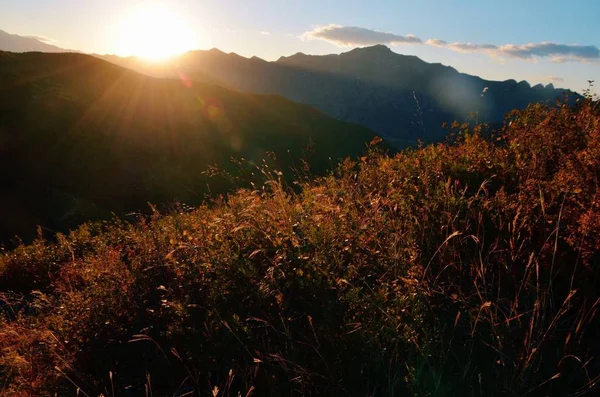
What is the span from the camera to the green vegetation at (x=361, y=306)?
101 inches

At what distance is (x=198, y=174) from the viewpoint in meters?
49.3

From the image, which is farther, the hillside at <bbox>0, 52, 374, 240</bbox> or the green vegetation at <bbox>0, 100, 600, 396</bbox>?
the hillside at <bbox>0, 52, 374, 240</bbox>

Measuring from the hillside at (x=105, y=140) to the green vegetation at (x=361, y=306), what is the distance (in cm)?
2532

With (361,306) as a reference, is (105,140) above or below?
below

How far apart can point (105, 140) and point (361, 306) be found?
52.6 m

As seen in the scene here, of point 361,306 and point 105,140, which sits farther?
point 105,140

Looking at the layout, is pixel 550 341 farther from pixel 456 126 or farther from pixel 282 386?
pixel 456 126

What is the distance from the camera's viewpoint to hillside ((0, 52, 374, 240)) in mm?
38812

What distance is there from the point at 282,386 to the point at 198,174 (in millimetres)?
48313

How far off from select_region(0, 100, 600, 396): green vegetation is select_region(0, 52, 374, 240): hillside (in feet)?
83.1

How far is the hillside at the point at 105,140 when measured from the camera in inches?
1528

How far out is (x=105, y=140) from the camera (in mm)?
49219

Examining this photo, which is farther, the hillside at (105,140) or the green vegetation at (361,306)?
the hillside at (105,140)

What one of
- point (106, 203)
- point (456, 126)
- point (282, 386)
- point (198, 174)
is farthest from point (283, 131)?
point (282, 386)
